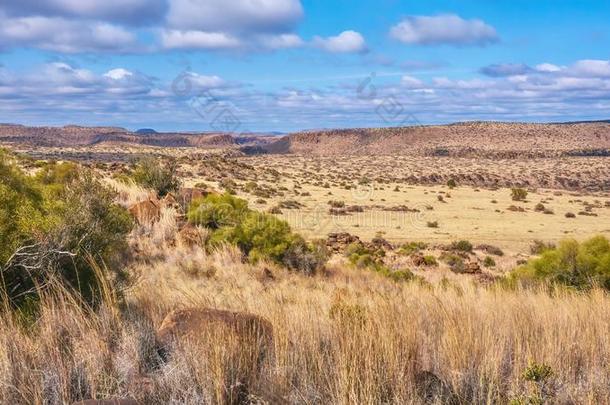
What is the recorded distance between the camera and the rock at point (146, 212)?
50.1 feet

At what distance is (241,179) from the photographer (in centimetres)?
4703

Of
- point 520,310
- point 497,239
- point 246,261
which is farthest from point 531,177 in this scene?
point 520,310

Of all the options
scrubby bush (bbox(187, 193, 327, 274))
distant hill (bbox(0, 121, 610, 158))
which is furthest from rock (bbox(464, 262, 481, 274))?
distant hill (bbox(0, 121, 610, 158))

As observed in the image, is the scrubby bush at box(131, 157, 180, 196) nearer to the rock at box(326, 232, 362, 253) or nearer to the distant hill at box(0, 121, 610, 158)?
the rock at box(326, 232, 362, 253)

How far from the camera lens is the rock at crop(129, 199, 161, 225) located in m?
15.3

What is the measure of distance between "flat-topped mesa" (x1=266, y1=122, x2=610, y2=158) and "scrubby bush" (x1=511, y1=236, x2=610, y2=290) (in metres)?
104

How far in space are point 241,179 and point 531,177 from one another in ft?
140

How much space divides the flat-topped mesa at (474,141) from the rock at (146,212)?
10547 centimetres

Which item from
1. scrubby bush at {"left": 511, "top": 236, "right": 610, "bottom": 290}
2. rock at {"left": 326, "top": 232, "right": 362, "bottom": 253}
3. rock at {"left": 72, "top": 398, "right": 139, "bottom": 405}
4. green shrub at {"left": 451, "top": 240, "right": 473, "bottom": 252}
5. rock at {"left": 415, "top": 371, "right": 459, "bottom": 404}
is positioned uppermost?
rock at {"left": 72, "top": 398, "right": 139, "bottom": 405}

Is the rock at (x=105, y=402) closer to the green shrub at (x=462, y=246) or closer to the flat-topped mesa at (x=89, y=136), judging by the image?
the green shrub at (x=462, y=246)

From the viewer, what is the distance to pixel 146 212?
1585cm

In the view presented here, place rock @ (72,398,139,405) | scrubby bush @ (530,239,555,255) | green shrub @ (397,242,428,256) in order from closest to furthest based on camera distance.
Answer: rock @ (72,398,139,405) → green shrub @ (397,242,428,256) → scrubby bush @ (530,239,555,255)

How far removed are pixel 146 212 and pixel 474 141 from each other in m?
124

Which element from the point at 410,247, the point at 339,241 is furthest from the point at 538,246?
the point at 339,241
